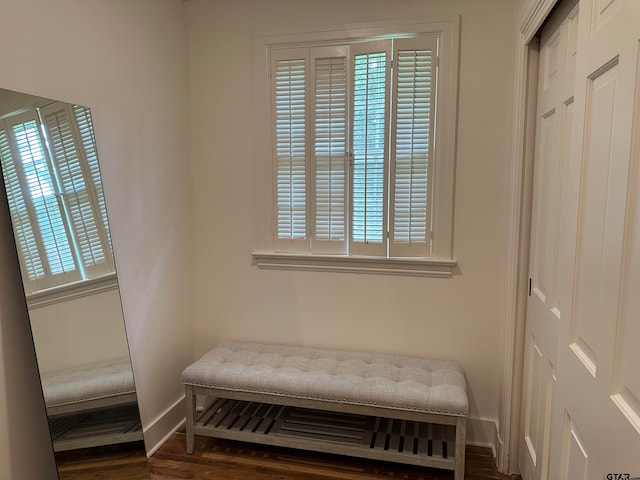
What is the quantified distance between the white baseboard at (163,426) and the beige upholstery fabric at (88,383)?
1.67 ft

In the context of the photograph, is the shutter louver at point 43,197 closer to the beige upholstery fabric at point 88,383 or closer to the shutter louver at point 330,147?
the beige upholstery fabric at point 88,383

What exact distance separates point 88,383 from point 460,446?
1.72 meters

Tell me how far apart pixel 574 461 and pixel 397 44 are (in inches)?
81.2

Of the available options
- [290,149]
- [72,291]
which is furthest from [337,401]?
[290,149]

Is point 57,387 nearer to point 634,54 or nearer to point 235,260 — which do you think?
point 235,260

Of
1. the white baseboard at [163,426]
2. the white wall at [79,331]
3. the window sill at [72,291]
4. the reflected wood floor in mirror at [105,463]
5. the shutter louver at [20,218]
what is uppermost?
the shutter louver at [20,218]

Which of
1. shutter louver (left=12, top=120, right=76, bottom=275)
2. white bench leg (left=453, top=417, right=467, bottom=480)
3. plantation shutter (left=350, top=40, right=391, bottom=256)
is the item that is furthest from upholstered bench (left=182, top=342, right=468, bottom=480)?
shutter louver (left=12, top=120, right=76, bottom=275)

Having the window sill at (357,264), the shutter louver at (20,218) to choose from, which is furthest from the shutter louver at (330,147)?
the shutter louver at (20,218)

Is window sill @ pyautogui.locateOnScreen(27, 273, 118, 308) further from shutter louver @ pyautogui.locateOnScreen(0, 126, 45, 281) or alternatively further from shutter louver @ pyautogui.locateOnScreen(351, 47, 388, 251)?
shutter louver @ pyautogui.locateOnScreen(351, 47, 388, 251)

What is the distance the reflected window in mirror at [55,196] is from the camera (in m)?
1.62

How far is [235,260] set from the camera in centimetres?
276

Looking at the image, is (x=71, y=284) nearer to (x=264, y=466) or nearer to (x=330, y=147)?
(x=264, y=466)

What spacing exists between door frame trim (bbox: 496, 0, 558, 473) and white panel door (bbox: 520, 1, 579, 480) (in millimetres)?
50

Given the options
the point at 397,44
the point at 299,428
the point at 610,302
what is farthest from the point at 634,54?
the point at 299,428
